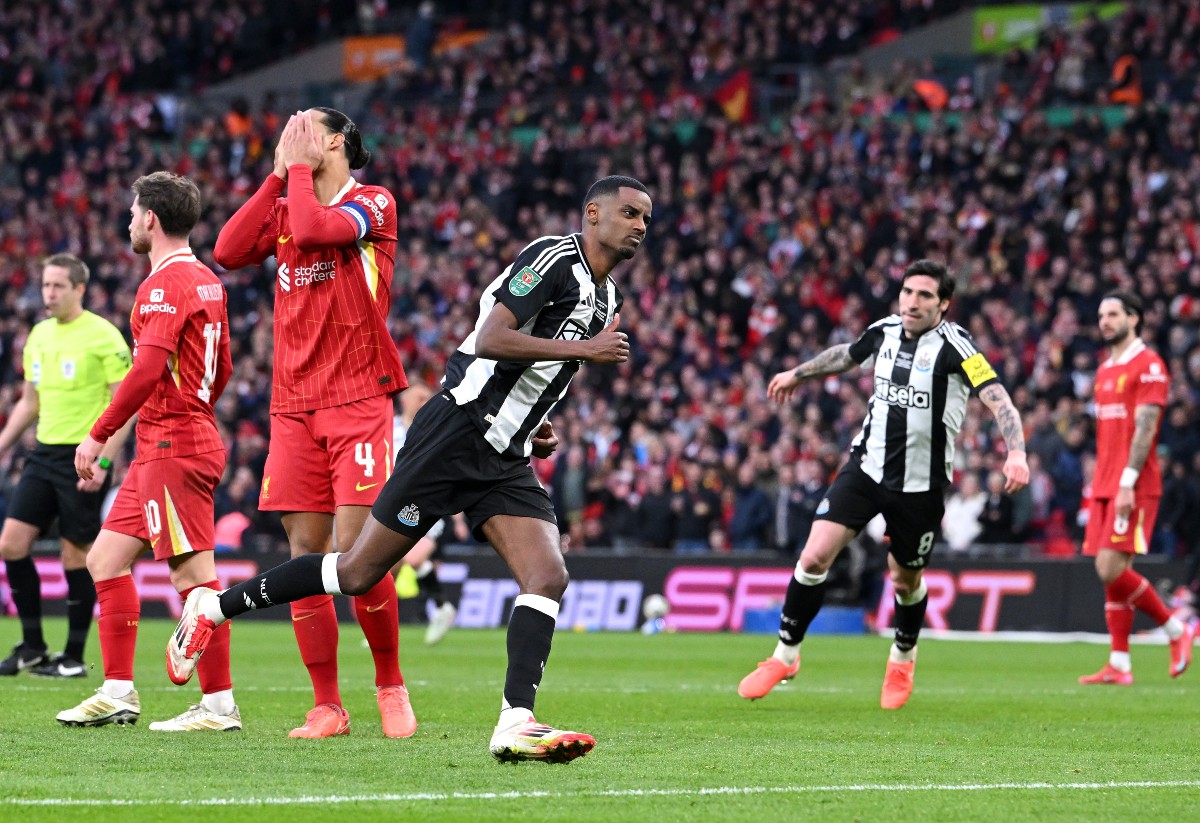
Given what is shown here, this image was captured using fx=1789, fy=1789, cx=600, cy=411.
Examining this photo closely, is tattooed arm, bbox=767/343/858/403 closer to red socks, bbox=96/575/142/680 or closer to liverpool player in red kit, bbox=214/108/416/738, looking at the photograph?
liverpool player in red kit, bbox=214/108/416/738

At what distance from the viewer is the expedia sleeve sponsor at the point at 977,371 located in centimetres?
1010

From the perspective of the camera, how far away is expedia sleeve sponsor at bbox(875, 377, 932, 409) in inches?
407

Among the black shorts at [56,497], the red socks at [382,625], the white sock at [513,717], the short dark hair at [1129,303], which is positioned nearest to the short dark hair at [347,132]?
the red socks at [382,625]

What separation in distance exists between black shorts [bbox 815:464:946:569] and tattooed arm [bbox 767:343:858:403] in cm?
60

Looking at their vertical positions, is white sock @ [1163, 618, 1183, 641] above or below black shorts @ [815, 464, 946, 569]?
below

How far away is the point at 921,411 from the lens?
33.9 feet

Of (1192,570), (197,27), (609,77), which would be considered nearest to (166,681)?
(1192,570)

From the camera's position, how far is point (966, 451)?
2245 centimetres

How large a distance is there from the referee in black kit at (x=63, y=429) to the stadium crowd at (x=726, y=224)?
37.5 ft

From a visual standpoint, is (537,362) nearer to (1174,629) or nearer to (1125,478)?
(1125,478)

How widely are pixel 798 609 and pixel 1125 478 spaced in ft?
11.2

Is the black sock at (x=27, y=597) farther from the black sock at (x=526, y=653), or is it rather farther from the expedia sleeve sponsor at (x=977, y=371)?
the expedia sleeve sponsor at (x=977, y=371)

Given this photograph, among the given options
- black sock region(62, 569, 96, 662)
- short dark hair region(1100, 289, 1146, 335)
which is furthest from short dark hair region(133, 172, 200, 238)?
short dark hair region(1100, 289, 1146, 335)

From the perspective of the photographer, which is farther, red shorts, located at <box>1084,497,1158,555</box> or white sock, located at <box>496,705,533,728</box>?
red shorts, located at <box>1084,497,1158,555</box>
